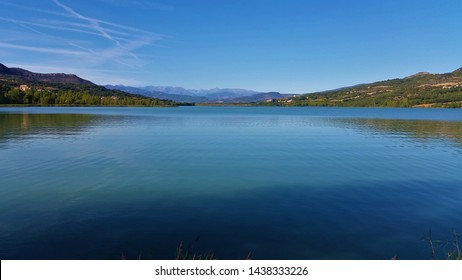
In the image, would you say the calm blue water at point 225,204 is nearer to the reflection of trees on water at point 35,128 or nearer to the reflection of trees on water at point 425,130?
the reflection of trees on water at point 35,128

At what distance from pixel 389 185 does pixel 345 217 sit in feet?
22.6

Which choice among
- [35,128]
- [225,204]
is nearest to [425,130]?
[225,204]

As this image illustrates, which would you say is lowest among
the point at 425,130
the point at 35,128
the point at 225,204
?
the point at 225,204

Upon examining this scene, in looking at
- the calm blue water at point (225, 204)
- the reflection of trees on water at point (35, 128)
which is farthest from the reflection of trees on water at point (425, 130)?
the reflection of trees on water at point (35, 128)

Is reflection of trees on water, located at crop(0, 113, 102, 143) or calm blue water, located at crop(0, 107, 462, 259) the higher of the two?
reflection of trees on water, located at crop(0, 113, 102, 143)

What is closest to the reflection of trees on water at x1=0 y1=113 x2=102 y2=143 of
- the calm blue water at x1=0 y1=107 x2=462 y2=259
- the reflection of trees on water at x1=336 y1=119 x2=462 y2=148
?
the calm blue water at x1=0 y1=107 x2=462 y2=259

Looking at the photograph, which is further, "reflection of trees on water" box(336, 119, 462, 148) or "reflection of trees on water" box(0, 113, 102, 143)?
"reflection of trees on water" box(336, 119, 462, 148)

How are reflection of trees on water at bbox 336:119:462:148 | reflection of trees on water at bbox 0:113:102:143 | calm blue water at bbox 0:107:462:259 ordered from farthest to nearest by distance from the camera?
reflection of trees on water at bbox 336:119:462:148
reflection of trees on water at bbox 0:113:102:143
calm blue water at bbox 0:107:462:259

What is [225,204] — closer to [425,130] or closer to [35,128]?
[35,128]

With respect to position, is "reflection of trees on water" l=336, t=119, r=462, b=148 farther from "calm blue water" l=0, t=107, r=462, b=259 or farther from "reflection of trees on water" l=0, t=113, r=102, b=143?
"reflection of trees on water" l=0, t=113, r=102, b=143

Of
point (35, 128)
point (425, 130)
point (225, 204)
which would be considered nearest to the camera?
point (225, 204)

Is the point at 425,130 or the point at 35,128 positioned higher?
the point at 425,130

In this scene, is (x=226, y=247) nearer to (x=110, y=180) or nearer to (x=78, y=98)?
(x=110, y=180)

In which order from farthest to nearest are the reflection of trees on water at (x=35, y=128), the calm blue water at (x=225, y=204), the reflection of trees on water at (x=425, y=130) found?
the reflection of trees on water at (x=425, y=130)
the reflection of trees on water at (x=35, y=128)
the calm blue water at (x=225, y=204)
